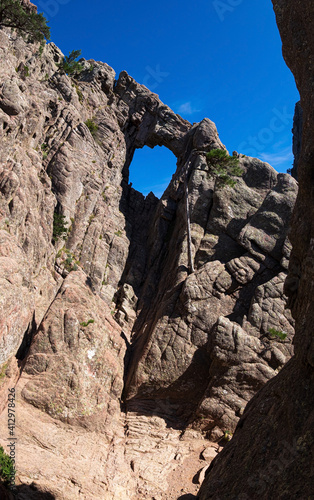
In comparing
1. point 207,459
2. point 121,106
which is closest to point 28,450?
point 207,459

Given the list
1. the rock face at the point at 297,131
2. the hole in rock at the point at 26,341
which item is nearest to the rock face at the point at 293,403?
the hole in rock at the point at 26,341

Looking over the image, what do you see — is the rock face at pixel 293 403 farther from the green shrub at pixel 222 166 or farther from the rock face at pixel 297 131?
the rock face at pixel 297 131

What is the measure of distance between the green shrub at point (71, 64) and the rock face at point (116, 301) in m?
2.51

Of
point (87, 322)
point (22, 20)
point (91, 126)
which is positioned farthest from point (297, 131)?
point (87, 322)

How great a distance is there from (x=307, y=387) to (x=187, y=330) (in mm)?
18864

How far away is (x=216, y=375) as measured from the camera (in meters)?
26.5

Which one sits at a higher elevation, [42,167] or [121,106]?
[121,106]

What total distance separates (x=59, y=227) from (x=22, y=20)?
91.7ft

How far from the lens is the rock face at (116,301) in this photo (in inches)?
859

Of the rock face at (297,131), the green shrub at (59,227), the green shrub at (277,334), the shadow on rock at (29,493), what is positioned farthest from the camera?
the rock face at (297,131)

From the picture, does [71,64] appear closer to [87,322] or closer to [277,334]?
[87,322]

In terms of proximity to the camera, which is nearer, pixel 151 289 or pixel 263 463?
pixel 263 463

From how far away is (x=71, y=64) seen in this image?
5544 centimetres

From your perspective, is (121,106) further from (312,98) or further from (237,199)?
(312,98)
